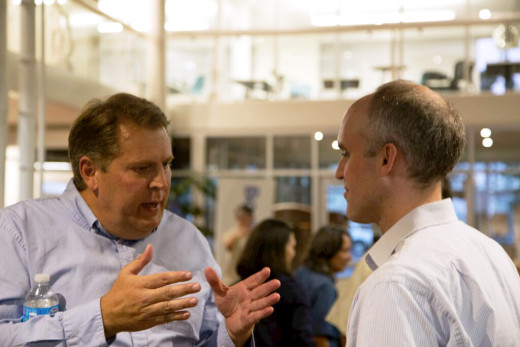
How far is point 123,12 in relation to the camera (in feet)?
46.7

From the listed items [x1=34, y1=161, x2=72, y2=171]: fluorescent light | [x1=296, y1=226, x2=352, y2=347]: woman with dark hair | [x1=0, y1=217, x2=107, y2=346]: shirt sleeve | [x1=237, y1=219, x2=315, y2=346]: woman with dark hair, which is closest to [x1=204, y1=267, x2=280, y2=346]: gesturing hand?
[x1=0, y1=217, x2=107, y2=346]: shirt sleeve

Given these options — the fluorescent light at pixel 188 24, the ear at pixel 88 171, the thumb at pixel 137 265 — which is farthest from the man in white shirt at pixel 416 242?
the fluorescent light at pixel 188 24

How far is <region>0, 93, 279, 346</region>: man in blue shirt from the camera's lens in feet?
6.55

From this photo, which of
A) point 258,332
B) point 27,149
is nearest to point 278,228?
point 258,332

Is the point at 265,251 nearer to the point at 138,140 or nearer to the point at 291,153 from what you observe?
the point at 138,140

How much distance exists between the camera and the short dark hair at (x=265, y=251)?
14.0ft

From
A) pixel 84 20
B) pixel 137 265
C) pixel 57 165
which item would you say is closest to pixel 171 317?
pixel 137 265

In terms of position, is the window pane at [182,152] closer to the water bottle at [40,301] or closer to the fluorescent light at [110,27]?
the fluorescent light at [110,27]

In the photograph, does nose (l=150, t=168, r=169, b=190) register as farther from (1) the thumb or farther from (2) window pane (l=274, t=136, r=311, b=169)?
(2) window pane (l=274, t=136, r=311, b=169)

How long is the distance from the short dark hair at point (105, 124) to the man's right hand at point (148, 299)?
0.51m

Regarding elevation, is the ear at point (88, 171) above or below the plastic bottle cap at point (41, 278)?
above

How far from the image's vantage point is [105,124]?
213 cm

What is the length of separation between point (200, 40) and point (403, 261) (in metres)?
13.7

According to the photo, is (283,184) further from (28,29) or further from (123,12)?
(28,29)
